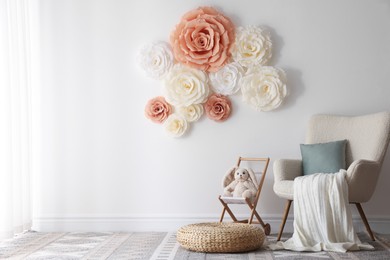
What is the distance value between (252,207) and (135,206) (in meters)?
1.05

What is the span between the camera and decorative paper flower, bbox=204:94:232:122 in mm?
4824

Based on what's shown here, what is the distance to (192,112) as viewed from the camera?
191 inches

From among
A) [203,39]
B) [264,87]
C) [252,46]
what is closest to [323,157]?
[264,87]

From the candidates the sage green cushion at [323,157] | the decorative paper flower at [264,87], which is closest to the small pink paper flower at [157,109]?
the decorative paper flower at [264,87]

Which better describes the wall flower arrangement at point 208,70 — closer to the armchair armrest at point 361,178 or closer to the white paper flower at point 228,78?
the white paper flower at point 228,78

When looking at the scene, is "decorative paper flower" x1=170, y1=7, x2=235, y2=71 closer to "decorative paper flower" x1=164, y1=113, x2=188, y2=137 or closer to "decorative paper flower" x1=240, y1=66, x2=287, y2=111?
"decorative paper flower" x1=240, y1=66, x2=287, y2=111

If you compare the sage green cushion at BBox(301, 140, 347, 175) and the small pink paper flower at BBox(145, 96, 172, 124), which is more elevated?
the small pink paper flower at BBox(145, 96, 172, 124)

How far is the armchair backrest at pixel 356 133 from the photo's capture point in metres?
4.36

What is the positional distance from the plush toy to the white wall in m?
0.26

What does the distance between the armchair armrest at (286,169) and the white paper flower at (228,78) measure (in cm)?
76

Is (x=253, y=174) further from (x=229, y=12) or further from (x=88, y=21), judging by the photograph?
(x=88, y=21)

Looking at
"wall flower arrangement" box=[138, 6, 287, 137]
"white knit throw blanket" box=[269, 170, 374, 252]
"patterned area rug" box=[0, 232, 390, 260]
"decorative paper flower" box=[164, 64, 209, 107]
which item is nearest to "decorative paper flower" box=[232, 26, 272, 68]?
"wall flower arrangement" box=[138, 6, 287, 137]

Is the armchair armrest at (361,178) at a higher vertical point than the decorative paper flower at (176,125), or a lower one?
lower

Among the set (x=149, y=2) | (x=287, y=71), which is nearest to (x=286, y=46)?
(x=287, y=71)
